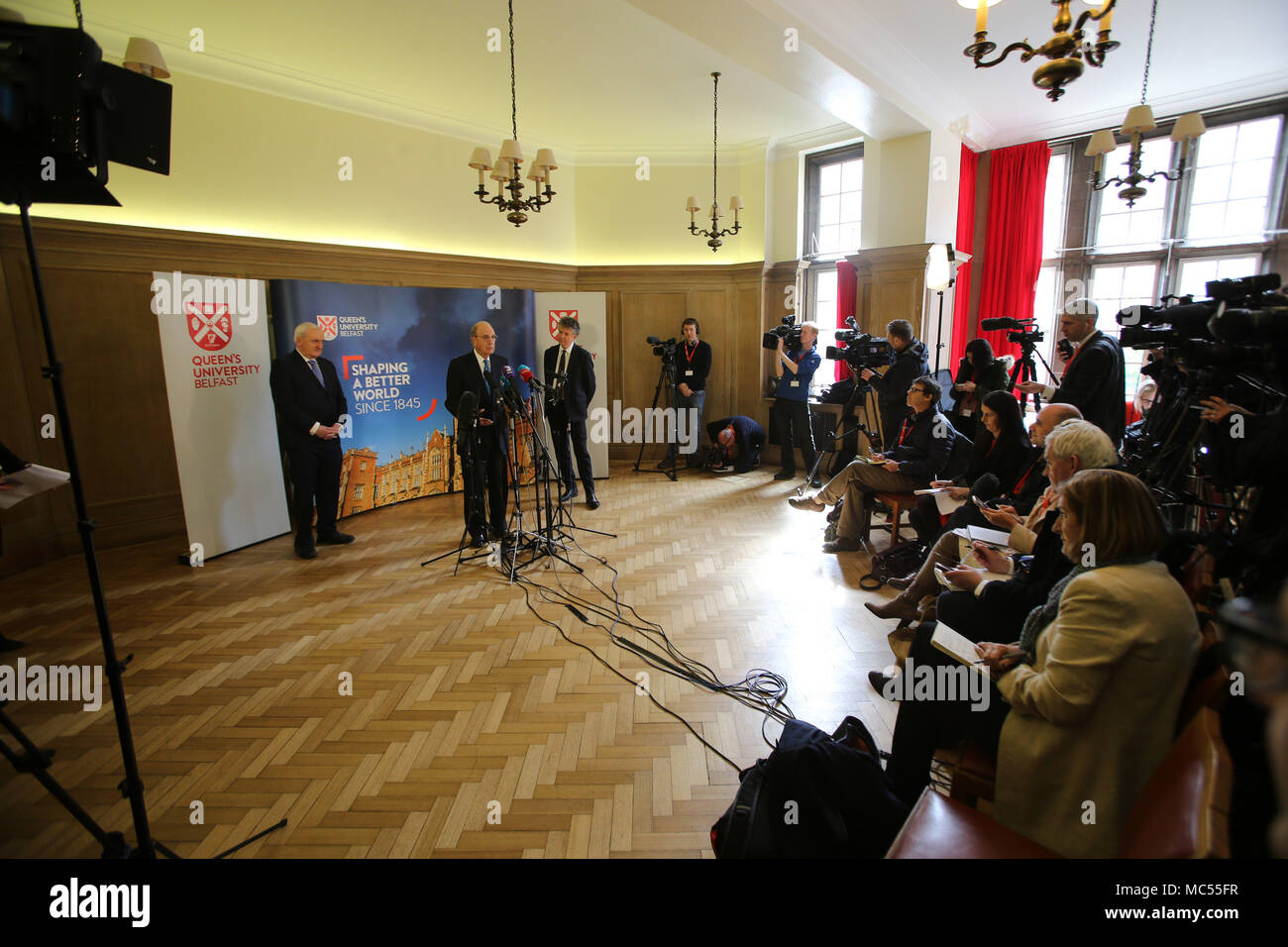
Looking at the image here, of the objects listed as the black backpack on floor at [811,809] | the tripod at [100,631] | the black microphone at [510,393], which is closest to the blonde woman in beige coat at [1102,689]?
the black backpack on floor at [811,809]

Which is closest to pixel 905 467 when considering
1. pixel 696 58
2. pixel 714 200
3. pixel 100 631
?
pixel 696 58

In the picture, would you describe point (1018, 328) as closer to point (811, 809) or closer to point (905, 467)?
point (905, 467)

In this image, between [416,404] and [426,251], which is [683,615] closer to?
[416,404]

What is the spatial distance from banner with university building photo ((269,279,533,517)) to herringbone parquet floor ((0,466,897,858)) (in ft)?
4.19

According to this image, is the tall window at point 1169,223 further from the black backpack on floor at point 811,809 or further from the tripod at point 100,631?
the tripod at point 100,631

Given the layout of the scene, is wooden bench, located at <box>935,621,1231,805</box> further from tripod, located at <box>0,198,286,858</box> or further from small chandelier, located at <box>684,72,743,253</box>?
small chandelier, located at <box>684,72,743,253</box>

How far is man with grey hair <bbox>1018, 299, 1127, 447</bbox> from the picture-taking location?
3373 millimetres

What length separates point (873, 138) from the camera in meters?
5.62

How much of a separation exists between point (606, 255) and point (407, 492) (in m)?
3.91

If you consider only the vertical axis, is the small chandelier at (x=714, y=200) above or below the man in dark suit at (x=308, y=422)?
above

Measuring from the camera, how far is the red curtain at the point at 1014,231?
5879 millimetres

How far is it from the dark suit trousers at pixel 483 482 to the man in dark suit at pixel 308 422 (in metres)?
1.13

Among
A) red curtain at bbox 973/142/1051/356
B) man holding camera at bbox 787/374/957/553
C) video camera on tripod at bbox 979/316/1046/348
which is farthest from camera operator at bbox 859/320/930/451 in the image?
red curtain at bbox 973/142/1051/356
